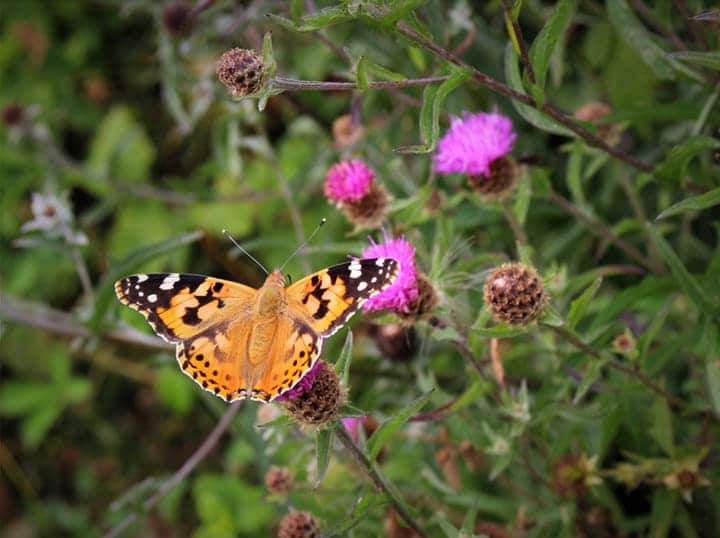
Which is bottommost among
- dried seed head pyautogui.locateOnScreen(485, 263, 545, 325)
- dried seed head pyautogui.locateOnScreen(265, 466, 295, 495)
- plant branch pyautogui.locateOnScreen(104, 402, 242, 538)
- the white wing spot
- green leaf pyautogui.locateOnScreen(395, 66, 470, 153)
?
plant branch pyautogui.locateOnScreen(104, 402, 242, 538)

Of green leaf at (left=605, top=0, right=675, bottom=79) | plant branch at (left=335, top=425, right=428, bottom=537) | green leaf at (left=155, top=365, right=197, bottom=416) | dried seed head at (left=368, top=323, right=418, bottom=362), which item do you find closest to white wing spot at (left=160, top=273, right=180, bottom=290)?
plant branch at (left=335, top=425, right=428, bottom=537)

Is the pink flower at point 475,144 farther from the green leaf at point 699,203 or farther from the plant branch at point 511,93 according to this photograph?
the green leaf at point 699,203

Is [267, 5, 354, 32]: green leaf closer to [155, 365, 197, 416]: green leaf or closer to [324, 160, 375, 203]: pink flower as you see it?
[324, 160, 375, 203]: pink flower

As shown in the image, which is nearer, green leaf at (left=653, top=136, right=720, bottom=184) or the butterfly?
the butterfly

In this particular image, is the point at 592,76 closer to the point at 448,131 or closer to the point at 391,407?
the point at 448,131

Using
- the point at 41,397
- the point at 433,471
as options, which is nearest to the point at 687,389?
the point at 433,471

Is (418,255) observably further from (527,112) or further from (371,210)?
(527,112)

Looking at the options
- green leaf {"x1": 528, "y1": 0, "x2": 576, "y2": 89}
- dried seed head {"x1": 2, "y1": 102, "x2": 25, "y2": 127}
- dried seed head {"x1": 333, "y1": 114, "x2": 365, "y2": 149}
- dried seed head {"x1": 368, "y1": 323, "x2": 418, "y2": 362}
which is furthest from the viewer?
dried seed head {"x1": 2, "y1": 102, "x2": 25, "y2": 127}

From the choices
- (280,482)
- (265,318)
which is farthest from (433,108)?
(280,482)
